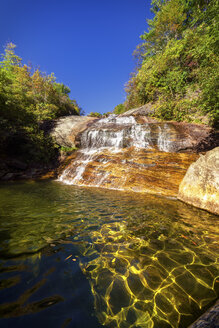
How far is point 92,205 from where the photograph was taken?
426 centimetres

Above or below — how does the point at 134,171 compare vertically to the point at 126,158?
below

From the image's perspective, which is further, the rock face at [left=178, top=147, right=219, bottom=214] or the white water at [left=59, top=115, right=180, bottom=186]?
the white water at [left=59, top=115, right=180, bottom=186]

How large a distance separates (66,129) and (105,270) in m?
14.6

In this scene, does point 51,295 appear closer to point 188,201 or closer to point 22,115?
point 188,201

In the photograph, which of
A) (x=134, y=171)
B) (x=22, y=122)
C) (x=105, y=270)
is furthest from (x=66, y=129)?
(x=105, y=270)

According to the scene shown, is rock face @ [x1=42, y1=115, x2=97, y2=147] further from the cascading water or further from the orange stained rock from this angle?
the orange stained rock

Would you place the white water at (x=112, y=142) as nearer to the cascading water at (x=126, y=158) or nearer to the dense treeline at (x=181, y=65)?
the cascading water at (x=126, y=158)

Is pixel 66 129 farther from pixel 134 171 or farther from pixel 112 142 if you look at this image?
pixel 134 171

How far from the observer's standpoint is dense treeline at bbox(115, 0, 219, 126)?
7.60 meters

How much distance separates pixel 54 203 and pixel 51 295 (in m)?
3.24

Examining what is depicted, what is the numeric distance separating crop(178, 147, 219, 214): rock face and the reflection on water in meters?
1.14

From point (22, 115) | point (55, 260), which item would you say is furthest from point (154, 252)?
point (22, 115)

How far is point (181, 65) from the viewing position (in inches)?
602

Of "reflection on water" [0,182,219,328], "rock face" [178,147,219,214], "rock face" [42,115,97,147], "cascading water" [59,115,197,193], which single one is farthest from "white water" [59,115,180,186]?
"reflection on water" [0,182,219,328]
